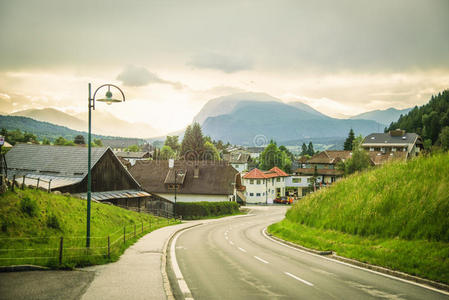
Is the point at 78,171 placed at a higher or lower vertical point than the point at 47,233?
higher

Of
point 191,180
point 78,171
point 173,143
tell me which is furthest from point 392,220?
point 173,143

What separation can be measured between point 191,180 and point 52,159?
90.8 ft

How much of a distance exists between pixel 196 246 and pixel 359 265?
10.7 m

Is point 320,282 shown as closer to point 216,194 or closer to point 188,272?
point 188,272

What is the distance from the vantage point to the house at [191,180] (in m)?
65.2

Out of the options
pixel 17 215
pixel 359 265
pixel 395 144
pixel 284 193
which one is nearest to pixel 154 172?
pixel 284 193

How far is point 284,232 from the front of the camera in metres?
25.6

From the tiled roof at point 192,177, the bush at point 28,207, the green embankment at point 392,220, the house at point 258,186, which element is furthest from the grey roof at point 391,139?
the bush at point 28,207

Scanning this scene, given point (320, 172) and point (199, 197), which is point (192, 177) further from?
point (320, 172)

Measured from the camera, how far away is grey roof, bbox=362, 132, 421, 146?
112631 millimetres

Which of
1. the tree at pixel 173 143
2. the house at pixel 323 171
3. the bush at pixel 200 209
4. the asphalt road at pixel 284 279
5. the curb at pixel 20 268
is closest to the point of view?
the asphalt road at pixel 284 279

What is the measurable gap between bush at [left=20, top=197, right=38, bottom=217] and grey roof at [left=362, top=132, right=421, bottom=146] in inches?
4526

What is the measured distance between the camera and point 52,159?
44.8 metres

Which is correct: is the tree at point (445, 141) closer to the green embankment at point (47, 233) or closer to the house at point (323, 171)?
the green embankment at point (47, 233)
